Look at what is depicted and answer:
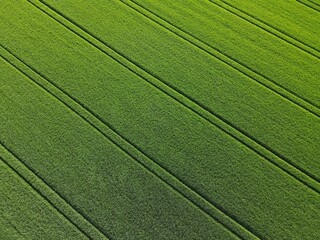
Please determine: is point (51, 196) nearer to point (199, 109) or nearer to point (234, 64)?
point (199, 109)

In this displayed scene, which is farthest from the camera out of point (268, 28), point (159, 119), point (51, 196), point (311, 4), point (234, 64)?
point (311, 4)

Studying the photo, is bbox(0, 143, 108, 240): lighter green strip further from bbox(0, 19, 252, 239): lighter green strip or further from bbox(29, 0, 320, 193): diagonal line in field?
bbox(29, 0, 320, 193): diagonal line in field

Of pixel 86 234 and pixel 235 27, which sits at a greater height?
pixel 235 27

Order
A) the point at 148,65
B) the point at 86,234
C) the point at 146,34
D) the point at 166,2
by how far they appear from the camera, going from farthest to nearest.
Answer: the point at 166,2
the point at 146,34
the point at 148,65
the point at 86,234

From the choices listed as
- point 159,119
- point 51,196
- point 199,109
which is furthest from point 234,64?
point 51,196

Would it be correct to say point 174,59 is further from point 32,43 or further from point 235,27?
point 32,43

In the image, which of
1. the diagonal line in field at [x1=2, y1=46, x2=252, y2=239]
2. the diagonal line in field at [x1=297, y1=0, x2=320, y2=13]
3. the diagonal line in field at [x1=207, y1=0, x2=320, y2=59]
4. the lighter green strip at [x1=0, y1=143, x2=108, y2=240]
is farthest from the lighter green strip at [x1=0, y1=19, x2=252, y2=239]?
the diagonal line in field at [x1=297, y1=0, x2=320, y2=13]

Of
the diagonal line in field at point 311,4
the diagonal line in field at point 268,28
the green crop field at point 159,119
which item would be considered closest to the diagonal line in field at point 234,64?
the green crop field at point 159,119

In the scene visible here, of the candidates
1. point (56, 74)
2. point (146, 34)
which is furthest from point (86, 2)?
point (56, 74)

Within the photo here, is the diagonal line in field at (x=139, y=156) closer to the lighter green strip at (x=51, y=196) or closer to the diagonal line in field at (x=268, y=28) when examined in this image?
the lighter green strip at (x=51, y=196)
